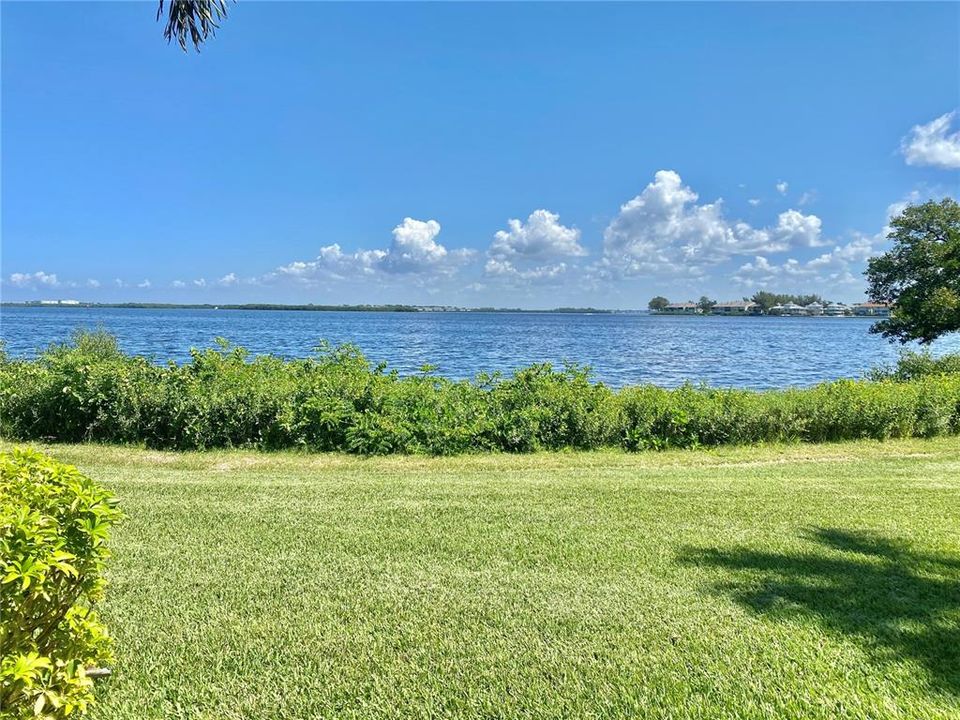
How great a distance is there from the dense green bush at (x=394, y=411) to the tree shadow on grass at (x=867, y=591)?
4392 millimetres

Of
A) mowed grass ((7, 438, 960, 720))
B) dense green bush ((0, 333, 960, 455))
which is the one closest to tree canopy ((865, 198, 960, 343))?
dense green bush ((0, 333, 960, 455))

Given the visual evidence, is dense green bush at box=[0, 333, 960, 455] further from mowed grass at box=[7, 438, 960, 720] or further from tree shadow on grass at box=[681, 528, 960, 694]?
tree shadow on grass at box=[681, 528, 960, 694]

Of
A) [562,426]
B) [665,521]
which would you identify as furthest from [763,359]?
[665,521]

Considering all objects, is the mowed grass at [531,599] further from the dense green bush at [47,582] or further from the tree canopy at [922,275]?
the tree canopy at [922,275]

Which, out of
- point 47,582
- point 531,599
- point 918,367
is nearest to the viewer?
point 47,582

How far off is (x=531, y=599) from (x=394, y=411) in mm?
5398

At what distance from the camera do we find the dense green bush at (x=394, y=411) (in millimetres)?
8656

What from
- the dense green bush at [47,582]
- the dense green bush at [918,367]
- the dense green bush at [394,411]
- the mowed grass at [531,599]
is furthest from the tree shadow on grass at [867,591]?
the dense green bush at [918,367]

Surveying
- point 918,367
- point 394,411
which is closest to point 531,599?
point 394,411

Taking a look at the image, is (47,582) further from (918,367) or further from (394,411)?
(918,367)

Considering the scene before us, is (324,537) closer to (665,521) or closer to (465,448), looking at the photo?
(665,521)

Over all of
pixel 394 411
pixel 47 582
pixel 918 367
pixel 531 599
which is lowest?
pixel 531 599

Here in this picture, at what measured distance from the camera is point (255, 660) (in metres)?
3.19

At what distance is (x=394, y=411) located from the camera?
8.96m
